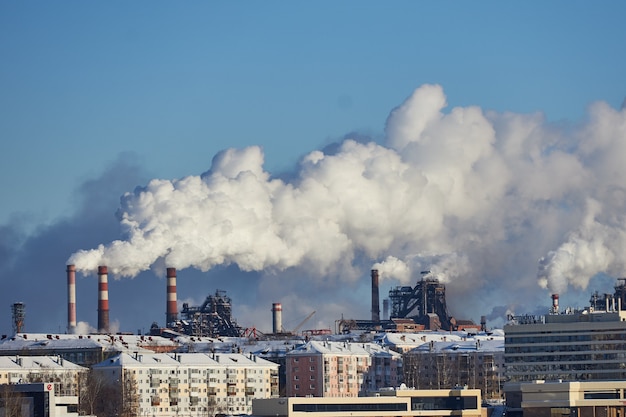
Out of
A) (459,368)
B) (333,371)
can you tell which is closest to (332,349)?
(333,371)

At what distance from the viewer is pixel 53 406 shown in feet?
375

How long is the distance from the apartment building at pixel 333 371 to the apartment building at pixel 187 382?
7753 millimetres

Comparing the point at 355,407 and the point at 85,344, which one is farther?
the point at 85,344

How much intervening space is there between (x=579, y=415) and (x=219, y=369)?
145 feet

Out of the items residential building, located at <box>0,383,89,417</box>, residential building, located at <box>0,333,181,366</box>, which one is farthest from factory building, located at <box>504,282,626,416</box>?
residential building, located at <box>0,383,89,417</box>

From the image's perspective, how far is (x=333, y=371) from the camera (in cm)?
18812

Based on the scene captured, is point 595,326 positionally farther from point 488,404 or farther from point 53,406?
point 53,406

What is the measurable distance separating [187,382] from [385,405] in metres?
39.2

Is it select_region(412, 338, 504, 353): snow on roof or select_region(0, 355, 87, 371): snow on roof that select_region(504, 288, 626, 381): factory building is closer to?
select_region(412, 338, 504, 353): snow on roof

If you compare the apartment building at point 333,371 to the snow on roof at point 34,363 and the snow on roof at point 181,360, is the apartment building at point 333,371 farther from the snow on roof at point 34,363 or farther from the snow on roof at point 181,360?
the snow on roof at point 34,363

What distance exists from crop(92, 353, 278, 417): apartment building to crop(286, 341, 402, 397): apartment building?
25.4 feet

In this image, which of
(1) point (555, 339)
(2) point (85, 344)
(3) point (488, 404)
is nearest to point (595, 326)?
(1) point (555, 339)

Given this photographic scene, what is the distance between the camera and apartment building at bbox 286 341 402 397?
186500 mm

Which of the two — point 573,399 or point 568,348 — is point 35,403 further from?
point 568,348
